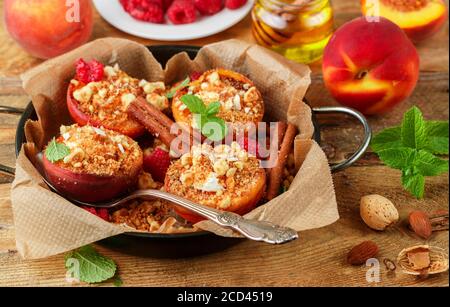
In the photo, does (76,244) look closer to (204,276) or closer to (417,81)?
(204,276)

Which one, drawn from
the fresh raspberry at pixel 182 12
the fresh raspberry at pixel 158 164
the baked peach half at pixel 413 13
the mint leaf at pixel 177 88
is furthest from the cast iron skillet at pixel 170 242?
the fresh raspberry at pixel 182 12

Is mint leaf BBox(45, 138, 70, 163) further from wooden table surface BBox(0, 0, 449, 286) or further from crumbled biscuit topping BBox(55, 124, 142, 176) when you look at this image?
wooden table surface BBox(0, 0, 449, 286)

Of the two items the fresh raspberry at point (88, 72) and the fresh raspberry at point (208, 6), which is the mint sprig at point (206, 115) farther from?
the fresh raspberry at point (208, 6)

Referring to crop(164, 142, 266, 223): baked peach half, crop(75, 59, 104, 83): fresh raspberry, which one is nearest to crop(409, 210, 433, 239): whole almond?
crop(164, 142, 266, 223): baked peach half

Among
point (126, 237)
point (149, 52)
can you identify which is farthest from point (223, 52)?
point (126, 237)

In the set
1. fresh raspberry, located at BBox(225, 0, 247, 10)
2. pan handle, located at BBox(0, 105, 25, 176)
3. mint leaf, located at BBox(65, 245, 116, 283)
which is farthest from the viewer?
fresh raspberry, located at BBox(225, 0, 247, 10)
